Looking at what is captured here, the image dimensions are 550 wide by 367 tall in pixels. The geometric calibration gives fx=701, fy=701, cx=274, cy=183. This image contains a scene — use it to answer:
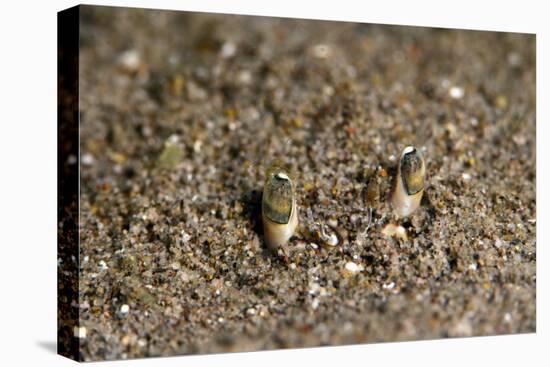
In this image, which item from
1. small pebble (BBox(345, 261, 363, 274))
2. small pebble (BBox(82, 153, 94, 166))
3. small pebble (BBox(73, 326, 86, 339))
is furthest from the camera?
small pebble (BBox(82, 153, 94, 166))

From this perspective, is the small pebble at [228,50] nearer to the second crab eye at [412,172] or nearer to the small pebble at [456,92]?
the small pebble at [456,92]

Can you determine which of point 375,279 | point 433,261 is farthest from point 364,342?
point 433,261

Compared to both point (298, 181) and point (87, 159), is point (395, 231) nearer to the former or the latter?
point (298, 181)

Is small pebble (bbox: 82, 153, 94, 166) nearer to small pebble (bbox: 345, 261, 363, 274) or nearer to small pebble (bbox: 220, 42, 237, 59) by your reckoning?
small pebble (bbox: 220, 42, 237, 59)

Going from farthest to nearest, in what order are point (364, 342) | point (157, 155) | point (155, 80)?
point (155, 80) → point (157, 155) → point (364, 342)

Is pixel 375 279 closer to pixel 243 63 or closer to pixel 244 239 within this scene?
pixel 244 239

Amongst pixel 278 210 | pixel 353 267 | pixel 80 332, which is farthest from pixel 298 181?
pixel 80 332

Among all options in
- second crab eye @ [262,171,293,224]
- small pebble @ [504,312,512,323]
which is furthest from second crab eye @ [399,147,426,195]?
small pebble @ [504,312,512,323]

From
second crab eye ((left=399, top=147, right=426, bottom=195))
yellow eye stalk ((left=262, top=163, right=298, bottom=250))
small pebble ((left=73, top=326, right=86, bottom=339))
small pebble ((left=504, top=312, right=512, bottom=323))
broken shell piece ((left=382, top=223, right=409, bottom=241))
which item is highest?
second crab eye ((left=399, top=147, right=426, bottom=195))
